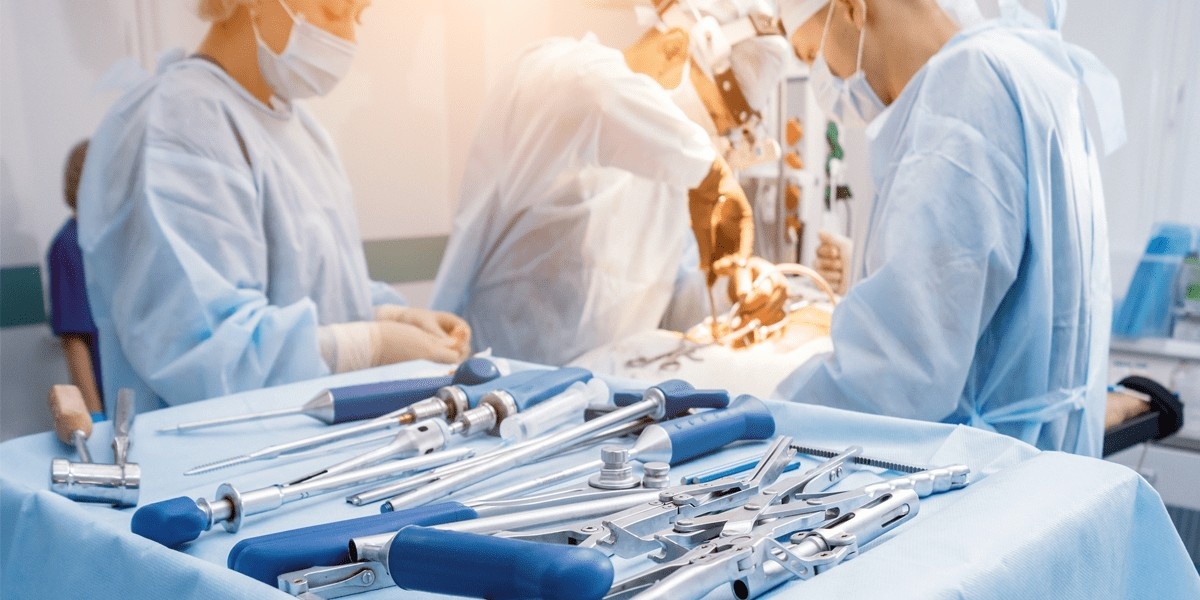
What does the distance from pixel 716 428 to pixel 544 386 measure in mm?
262

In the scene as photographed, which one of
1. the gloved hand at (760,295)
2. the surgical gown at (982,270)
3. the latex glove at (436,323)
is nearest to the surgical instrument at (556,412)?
the surgical gown at (982,270)

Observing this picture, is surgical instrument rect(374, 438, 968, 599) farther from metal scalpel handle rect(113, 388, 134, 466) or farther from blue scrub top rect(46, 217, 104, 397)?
blue scrub top rect(46, 217, 104, 397)

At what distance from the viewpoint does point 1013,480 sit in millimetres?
805

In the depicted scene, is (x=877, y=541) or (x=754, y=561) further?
(x=877, y=541)

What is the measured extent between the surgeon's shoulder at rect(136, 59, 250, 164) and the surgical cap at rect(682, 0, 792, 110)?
4.24 feet

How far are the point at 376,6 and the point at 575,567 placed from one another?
7.66 ft

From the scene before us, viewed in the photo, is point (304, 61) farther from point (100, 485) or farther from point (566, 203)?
point (100, 485)

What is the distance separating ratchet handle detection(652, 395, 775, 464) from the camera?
962 mm

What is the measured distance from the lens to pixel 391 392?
1.19m

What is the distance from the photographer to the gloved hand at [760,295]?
2.50m

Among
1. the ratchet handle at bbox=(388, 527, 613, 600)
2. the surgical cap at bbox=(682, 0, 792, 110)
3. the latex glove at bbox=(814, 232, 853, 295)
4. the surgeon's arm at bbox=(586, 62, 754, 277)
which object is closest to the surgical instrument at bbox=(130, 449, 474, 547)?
the ratchet handle at bbox=(388, 527, 613, 600)

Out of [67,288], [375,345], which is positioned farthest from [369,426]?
[67,288]

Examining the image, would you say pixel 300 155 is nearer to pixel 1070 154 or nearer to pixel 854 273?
pixel 854 273

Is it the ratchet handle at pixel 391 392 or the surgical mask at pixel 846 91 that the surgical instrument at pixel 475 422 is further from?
the surgical mask at pixel 846 91
